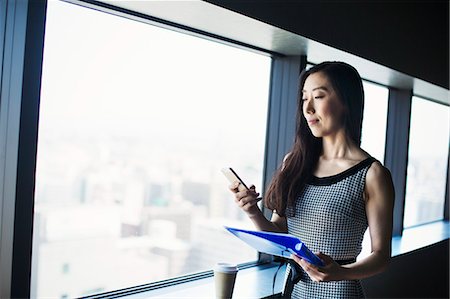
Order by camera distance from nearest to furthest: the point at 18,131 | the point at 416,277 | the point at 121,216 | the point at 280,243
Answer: the point at 280,243
the point at 18,131
the point at 121,216
the point at 416,277

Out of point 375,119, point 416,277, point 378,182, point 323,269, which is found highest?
point 375,119

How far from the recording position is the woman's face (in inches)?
56.3

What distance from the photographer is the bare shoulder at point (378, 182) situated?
1.37 m

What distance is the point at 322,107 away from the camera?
1433 millimetres

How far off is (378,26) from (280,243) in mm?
1645

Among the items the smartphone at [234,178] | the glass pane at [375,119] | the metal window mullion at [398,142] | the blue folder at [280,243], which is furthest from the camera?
the metal window mullion at [398,142]

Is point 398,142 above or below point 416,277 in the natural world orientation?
above

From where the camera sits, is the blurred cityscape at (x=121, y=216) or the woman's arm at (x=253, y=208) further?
the blurred cityscape at (x=121, y=216)

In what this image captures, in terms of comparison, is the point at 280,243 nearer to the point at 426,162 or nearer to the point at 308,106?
the point at 308,106

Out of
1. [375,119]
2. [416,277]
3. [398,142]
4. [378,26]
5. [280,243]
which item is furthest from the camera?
[398,142]

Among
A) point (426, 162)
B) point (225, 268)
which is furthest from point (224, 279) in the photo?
point (426, 162)

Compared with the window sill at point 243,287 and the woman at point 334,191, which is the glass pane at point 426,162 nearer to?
the window sill at point 243,287

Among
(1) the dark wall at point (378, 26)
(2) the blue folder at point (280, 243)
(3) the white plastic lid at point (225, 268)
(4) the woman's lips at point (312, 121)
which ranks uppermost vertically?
(1) the dark wall at point (378, 26)

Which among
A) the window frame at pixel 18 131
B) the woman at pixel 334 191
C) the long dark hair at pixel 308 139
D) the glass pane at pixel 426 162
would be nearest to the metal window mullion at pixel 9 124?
the window frame at pixel 18 131
